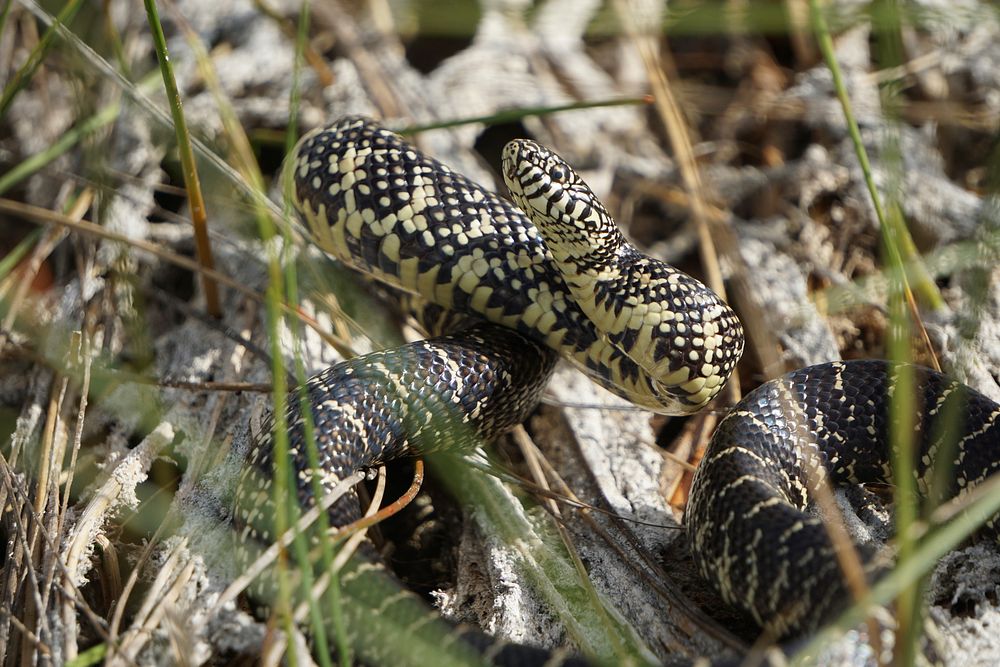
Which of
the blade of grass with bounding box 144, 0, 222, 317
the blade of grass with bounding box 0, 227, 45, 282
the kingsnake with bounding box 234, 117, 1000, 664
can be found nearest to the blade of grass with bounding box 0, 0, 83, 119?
the blade of grass with bounding box 144, 0, 222, 317

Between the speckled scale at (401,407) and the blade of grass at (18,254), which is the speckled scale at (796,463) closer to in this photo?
the speckled scale at (401,407)

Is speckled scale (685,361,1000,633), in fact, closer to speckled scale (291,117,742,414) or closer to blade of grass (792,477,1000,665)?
speckled scale (291,117,742,414)

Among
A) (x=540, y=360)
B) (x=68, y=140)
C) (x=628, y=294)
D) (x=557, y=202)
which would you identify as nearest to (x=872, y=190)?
(x=628, y=294)

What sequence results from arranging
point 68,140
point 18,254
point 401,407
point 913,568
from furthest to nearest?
point 68,140, point 18,254, point 401,407, point 913,568

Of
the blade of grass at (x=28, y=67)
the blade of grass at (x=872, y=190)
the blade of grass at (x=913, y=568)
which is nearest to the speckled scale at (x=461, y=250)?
the blade of grass at (x=872, y=190)

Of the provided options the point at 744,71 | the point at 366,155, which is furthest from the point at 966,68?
the point at 366,155

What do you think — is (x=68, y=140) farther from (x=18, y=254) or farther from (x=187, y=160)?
(x=187, y=160)
